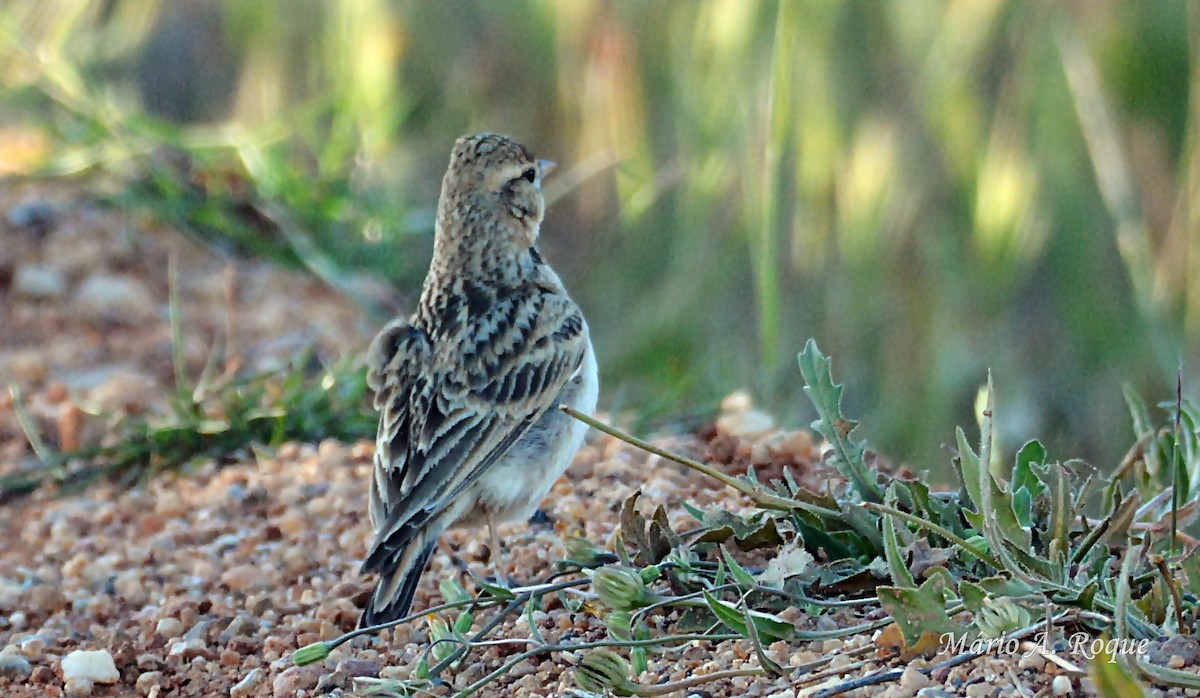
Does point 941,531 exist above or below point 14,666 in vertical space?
below

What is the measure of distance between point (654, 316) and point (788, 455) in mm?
1027

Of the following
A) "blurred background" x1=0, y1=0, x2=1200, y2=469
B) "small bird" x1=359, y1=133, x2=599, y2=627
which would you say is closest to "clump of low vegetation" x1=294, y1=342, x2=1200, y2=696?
"small bird" x1=359, y1=133, x2=599, y2=627

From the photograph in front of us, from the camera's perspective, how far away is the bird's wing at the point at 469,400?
3031 millimetres

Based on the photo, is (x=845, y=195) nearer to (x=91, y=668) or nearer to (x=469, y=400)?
(x=469, y=400)

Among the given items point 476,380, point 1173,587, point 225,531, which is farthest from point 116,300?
point 1173,587

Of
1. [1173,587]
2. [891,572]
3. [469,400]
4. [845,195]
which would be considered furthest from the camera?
[845,195]

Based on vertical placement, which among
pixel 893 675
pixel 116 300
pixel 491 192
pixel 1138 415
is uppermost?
pixel 116 300

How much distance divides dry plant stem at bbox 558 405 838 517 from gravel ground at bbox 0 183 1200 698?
6.9 inches

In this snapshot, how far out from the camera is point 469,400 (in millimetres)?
3242

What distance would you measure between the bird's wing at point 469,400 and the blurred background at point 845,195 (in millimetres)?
443

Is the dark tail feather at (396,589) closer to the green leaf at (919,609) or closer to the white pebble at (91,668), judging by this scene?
the white pebble at (91,668)

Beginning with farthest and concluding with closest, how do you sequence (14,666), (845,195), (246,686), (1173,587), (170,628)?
(845,195), (170,628), (14,666), (246,686), (1173,587)

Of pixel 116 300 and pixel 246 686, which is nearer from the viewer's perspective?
pixel 246 686

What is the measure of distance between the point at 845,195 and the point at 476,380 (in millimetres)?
1377
